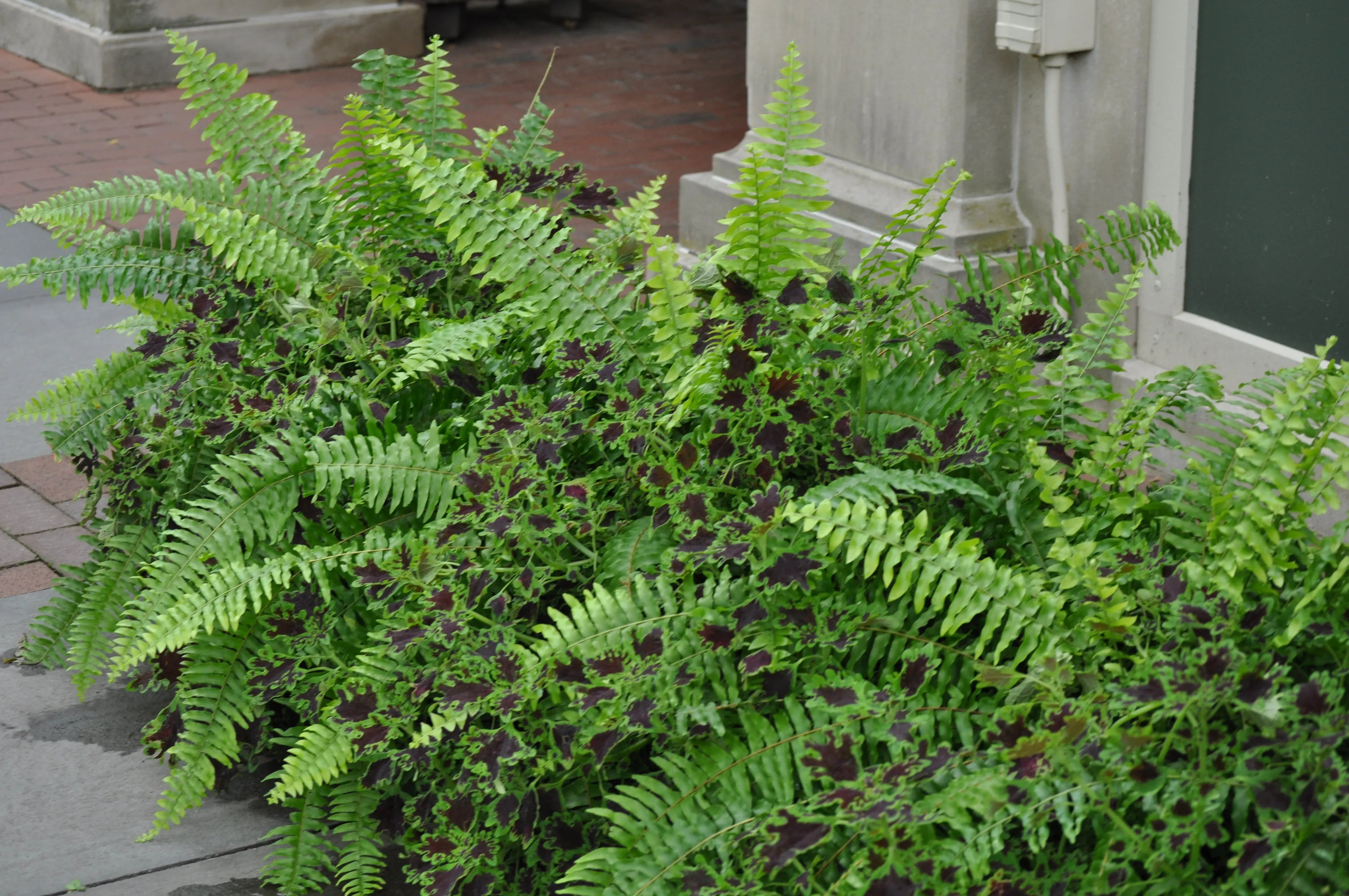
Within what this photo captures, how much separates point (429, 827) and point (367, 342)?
1.14 metres

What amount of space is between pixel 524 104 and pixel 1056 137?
523cm

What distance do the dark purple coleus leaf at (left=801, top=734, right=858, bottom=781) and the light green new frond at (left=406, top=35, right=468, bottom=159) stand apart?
80.5 inches

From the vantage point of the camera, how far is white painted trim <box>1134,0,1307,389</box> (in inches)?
175

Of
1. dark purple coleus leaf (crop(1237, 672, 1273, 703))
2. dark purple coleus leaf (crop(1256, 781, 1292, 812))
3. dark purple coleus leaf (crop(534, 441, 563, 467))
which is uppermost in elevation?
dark purple coleus leaf (crop(534, 441, 563, 467))

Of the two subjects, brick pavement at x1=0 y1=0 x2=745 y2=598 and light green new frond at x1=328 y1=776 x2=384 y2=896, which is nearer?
light green new frond at x1=328 y1=776 x2=384 y2=896

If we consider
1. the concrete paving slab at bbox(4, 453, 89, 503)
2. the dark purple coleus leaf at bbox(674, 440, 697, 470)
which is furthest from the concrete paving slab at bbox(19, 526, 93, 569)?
the dark purple coleus leaf at bbox(674, 440, 697, 470)

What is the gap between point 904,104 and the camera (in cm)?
520

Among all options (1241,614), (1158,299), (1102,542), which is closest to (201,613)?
(1102,542)

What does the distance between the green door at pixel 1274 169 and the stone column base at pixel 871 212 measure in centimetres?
70

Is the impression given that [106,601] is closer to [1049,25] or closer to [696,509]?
[696,509]

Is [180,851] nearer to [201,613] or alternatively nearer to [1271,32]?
[201,613]

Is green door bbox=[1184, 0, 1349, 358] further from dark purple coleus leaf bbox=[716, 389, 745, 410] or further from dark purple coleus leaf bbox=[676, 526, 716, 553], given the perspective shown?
dark purple coleus leaf bbox=[676, 526, 716, 553]

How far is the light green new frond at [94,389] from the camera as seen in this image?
3.62 m

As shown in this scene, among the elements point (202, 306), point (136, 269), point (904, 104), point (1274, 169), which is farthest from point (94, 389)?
point (1274, 169)
